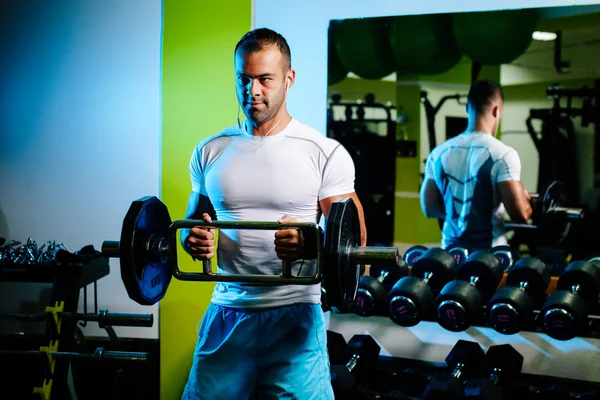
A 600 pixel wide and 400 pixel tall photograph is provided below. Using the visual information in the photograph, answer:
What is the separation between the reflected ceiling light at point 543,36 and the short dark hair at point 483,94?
0.96ft

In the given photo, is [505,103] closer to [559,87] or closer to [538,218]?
[559,87]

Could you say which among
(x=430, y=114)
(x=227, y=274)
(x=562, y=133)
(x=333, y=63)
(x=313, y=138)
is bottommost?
(x=227, y=274)

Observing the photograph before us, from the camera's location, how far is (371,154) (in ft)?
11.7

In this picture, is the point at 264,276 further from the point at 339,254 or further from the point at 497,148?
the point at 497,148

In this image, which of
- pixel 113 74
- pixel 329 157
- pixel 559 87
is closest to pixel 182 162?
pixel 113 74

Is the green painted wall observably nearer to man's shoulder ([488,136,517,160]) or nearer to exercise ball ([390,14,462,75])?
exercise ball ([390,14,462,75])

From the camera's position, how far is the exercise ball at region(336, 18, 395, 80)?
138 inches

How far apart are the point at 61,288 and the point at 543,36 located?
2.64 m

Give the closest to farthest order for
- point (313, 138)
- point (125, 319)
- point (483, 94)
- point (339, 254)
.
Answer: point (339, 254), point (313, 138), point (125, 319), point (483, 94)

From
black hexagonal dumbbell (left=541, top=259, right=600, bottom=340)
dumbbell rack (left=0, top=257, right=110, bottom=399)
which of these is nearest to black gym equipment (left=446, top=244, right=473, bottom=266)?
black hexagonal dumbbell (left=541, top=259, right=600, bottom=340)

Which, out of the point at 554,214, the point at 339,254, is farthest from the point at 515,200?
the point at 339,254

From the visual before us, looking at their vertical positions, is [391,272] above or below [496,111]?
below

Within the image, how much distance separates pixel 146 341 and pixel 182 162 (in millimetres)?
1388

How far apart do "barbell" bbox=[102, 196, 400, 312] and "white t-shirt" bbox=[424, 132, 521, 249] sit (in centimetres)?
159
